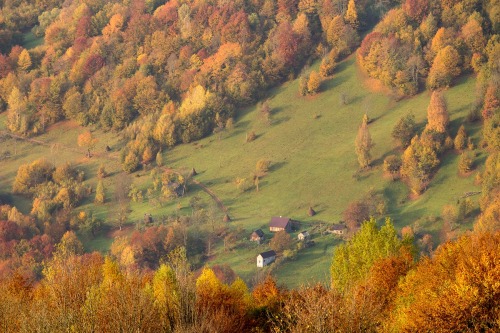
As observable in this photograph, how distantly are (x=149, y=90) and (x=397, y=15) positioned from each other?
202 ft

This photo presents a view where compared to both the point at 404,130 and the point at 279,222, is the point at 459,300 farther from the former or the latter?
the point at 404,130

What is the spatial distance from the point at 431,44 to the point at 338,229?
228 feet

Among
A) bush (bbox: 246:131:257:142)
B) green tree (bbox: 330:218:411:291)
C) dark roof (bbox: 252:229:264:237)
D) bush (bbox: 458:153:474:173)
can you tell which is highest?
green tree (bbox: 330:218:411:291)

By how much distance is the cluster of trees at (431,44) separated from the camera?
164m

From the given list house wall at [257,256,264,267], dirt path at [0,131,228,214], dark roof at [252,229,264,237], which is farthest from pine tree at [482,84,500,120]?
house wall at [257,256,264,267]

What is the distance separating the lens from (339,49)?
19200 cm

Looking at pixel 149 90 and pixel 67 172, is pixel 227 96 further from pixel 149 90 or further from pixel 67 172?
pixel 67 172

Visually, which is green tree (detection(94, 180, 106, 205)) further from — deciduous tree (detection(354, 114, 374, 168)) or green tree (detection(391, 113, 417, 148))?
→ green tree (detection(391, 113, 417, 148))

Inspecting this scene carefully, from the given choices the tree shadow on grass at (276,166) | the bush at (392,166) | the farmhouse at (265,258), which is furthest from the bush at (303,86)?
the farmhouse at (265,258)

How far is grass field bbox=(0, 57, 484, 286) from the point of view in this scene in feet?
417

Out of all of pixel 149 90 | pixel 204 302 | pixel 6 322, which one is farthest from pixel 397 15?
pixel 6 322

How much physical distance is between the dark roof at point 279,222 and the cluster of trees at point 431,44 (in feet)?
163

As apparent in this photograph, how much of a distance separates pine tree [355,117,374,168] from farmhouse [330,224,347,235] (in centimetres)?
2087

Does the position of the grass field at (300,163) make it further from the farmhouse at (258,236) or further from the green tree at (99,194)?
the farmhouse at (258,236)
